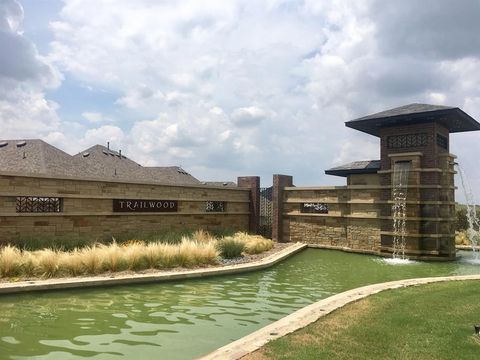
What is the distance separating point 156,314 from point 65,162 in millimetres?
14732

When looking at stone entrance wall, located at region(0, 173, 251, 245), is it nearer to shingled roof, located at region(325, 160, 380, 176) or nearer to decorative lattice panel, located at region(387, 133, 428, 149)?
shingled roof, located at region(325, 160, 380, 176)

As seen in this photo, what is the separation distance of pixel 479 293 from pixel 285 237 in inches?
594

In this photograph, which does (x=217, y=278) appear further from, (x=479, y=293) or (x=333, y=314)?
(x=479, y=293)

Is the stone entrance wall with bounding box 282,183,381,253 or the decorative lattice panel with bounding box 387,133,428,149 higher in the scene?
the decorative lattice panel with bounding box 387,133,428,149

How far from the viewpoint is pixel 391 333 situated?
21.1 ft

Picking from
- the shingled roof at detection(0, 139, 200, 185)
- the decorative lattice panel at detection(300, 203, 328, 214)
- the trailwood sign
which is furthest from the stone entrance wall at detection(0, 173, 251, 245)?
the decorative lattice panel at detection(300, 203, 328, 214)

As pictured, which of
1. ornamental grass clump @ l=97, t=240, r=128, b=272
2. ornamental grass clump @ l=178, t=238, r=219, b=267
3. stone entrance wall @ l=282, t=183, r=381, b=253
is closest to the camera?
ornamental grass clump @ l=97, t=240, r=128, b=272

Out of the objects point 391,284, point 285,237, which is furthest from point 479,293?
point 285,237

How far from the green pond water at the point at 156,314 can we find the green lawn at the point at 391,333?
140 cm

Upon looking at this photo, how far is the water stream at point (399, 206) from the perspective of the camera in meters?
19.5

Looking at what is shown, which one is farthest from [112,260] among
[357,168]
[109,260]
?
[357,168]

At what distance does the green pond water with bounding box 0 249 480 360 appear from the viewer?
6539 millimetres

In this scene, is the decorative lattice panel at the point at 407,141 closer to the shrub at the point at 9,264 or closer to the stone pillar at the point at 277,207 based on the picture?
the stone pillar at the point at 277,207

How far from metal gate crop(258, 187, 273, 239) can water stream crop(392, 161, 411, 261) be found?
7.65 metres
